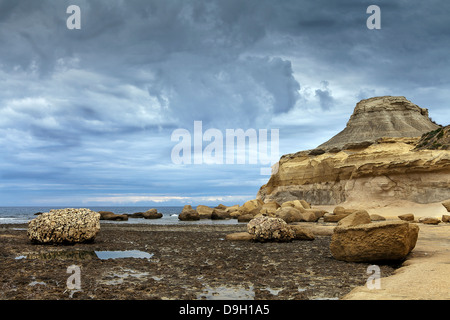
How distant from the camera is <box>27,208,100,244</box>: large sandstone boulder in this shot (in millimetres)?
13109

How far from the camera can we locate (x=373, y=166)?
41.4 m

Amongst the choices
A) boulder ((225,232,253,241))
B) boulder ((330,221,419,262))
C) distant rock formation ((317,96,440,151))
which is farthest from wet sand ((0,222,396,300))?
distant rock formation ((317,96,440,151))

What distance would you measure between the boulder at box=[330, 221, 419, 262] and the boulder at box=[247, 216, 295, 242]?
202 inches

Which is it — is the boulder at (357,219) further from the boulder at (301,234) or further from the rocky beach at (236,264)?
the boulder at (301,234)

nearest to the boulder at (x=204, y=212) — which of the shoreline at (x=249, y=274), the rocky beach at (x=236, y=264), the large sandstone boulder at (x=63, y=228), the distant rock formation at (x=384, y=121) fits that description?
the distant rock formation at (x=384, y=121)

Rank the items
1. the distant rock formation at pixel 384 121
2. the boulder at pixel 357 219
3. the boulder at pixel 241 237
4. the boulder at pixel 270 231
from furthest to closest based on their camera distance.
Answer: the distant rock formation at pixel 384 121, the boulder at pixel 241 237, the boulder at pixel 270 231, the boulder at pixel 357 219

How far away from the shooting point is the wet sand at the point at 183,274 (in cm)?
649

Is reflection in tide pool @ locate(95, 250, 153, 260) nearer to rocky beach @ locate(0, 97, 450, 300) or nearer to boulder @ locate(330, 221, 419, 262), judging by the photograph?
rocky beach @ locate(0, 97, 450, 300)

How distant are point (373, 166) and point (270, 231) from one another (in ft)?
101

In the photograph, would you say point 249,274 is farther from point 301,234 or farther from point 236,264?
point 301,234

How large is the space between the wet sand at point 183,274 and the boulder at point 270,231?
2428mm

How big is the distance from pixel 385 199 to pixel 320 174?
12464 millimetres
